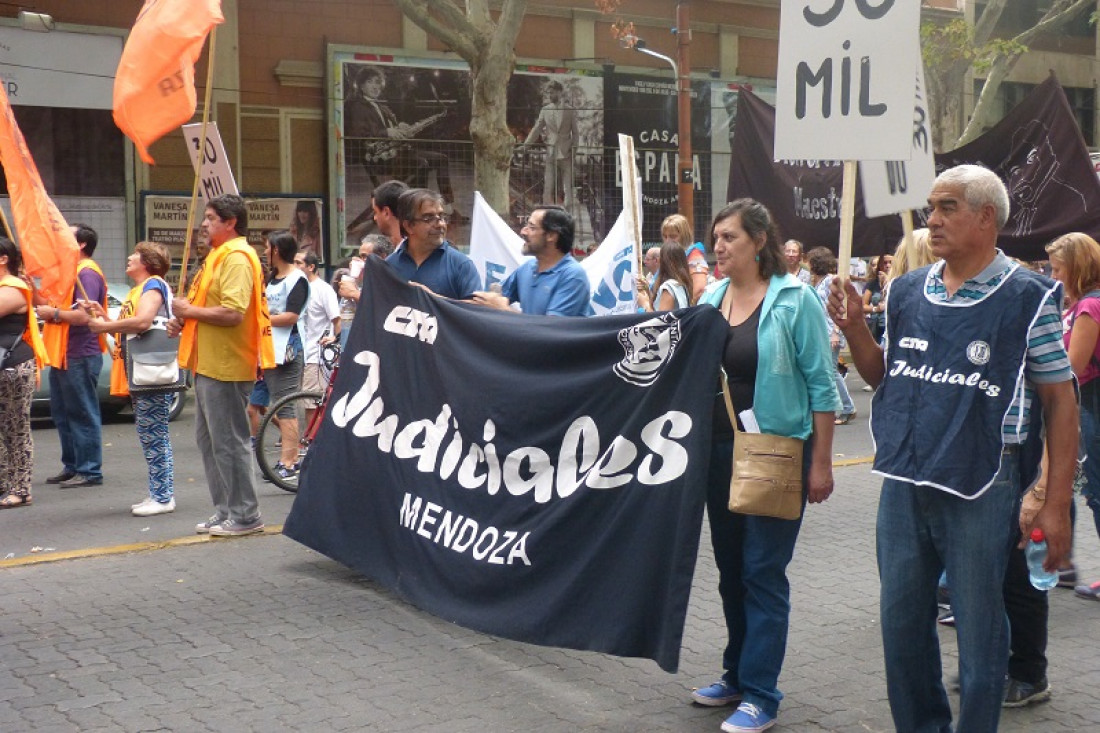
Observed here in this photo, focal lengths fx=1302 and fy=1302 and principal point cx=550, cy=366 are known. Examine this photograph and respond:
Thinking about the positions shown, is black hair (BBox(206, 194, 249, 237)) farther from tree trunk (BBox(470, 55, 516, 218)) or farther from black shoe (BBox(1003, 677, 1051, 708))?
tree trunk (BBox(470, 55, 516, 218))

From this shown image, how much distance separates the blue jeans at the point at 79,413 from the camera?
32.1ft

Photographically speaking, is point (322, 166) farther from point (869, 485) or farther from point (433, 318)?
point (433, 318)

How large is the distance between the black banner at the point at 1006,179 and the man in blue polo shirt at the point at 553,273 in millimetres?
2926

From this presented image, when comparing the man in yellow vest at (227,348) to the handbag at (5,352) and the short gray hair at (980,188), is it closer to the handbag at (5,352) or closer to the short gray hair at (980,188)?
the handbag at (5,352)

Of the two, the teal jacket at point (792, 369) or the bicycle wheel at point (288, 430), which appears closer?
the teal jacket at point (792, 369)

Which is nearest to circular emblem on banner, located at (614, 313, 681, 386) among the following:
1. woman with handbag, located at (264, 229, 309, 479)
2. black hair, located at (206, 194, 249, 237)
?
black hair, located at (206, 194, 249, 237)

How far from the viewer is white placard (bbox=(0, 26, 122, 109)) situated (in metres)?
20.0

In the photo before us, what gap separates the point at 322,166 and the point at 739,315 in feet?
64.0

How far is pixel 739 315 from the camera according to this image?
4.76 metres

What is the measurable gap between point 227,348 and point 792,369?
4023 mm

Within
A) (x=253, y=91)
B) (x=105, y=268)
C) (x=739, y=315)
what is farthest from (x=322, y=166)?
(x=739, y=315)

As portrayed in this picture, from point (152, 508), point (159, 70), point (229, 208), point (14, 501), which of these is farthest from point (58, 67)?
point (229, 208)

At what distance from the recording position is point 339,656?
5.46 m

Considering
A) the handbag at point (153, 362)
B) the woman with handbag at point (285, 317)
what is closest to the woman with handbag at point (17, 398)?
the handbag at point (153, 362)
